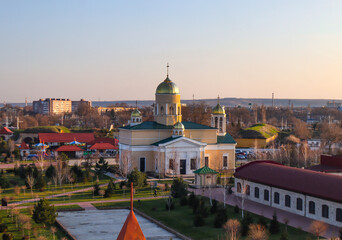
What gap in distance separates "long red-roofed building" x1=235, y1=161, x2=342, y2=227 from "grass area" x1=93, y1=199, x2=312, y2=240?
2357 millimetres

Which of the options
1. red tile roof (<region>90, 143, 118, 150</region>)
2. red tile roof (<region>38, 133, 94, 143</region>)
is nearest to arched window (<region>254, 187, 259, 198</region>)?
red tile roof (<region>90, 143, 118, 150</region>)

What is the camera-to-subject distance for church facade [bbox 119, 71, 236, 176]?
Answer: 4619cm

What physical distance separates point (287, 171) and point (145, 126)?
18.5 metres

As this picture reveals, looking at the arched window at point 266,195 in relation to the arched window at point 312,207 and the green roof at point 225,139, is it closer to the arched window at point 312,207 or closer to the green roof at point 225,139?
the arched window at point 312,207

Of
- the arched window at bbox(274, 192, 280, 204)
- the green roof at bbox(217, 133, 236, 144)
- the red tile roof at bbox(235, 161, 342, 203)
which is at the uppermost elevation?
the green roof at bbox(217, 133, 236, 144)

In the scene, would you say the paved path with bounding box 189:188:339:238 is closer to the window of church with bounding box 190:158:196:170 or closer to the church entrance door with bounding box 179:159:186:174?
the church entrance door with bounding box 179:159:186:174

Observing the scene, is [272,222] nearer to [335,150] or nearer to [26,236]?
[26,236]

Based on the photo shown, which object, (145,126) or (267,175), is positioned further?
(145,126)

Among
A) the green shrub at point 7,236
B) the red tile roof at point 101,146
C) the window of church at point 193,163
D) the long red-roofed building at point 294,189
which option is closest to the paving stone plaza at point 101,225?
the green shrub at point 7,236

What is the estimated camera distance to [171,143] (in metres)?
46.0

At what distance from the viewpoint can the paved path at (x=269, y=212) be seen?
26.1 metres

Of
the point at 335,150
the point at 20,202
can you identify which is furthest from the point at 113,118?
the point at 20,202

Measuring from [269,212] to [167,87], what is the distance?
869 inches

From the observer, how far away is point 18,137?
7925 cm
